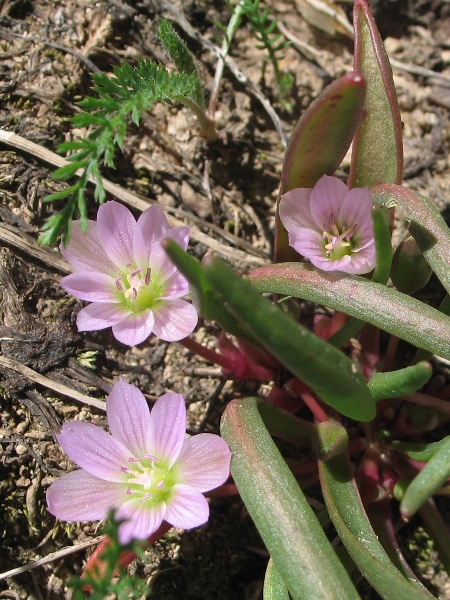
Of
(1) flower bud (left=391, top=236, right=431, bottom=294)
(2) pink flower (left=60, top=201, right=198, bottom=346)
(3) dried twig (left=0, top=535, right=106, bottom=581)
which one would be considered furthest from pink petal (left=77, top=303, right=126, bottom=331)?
(1) flower bud (left=391, top=236, right=431, bottom=294)

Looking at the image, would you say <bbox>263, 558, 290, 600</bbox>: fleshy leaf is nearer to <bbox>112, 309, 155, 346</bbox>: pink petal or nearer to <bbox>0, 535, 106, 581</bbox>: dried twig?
<bbox>0, 535, 106, 581</bbox>: dried twig

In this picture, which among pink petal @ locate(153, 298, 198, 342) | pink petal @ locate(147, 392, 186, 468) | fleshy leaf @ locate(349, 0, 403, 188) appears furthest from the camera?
fleshy leaf @ locate(349, 0, 403, 188)

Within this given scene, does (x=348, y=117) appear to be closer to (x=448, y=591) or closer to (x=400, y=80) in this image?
(x=400, y=80)

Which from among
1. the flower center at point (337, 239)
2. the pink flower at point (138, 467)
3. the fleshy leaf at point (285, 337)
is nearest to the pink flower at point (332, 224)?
the flower center at point (337, 239)

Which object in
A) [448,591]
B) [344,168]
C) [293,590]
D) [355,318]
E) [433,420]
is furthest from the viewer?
[344,168]

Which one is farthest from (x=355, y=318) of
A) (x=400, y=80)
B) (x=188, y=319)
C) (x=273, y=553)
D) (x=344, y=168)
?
(x=400, y=80)

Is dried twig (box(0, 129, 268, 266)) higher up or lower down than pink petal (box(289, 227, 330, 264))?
lower down

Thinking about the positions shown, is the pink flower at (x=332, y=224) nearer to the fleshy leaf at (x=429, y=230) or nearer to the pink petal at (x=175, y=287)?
the fleshy leaf at (x=429, y=230)
